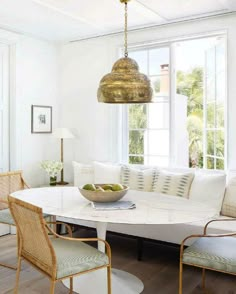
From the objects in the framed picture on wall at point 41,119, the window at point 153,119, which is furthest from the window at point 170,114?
the framed picture on wall at point 41,119

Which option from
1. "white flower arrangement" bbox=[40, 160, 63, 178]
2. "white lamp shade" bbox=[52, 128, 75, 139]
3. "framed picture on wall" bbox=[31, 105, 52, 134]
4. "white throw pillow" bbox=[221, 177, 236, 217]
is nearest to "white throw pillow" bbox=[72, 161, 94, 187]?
"white flower arrangement" bbox=[40, 160, 63, 178]

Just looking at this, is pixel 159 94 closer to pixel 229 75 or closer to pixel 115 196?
pixel 229 75

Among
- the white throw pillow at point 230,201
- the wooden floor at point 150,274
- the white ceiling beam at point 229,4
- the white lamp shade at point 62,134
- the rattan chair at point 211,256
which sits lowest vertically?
the wooden floor at point 150,274

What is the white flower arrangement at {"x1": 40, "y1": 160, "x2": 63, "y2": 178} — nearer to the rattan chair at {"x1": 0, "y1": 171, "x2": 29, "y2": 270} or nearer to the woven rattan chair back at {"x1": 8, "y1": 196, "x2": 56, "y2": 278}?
the rattan chair at {"x1": 0, "y1": 171, "x2": 29, "y2": 270}

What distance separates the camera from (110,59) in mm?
4645

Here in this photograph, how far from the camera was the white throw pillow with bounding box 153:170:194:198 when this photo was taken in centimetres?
370

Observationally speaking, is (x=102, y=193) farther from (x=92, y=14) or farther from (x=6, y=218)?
(x=92, y=14)

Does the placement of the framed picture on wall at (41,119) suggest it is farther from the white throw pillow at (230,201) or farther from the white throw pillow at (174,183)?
the white throw pillow at (230,201)

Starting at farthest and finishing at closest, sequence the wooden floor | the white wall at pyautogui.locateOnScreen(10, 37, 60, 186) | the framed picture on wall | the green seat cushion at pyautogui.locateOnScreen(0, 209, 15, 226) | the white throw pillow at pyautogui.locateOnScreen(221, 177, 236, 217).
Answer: the framed picture on wall → the white wall at pyautogui.locateOnScreen(10, 37, 60, 186) → the white throw pillow at pyautogui.locateOnScreen(221, 177, 236, 217) → the green seat cushion at pyautogui.locateOnScreen(0, 209, 15, 226) → the wooden floor

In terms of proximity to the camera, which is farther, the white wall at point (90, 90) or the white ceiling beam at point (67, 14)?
the white wall at point (90, 90)

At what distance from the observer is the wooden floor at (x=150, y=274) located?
281 centimetres

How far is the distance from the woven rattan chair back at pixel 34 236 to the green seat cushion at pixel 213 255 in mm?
894

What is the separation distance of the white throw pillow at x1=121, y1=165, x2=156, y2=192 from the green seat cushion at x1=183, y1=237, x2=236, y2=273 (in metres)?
1.52

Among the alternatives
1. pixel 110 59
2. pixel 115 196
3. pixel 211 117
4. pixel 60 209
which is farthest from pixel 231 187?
pixel 110 59
